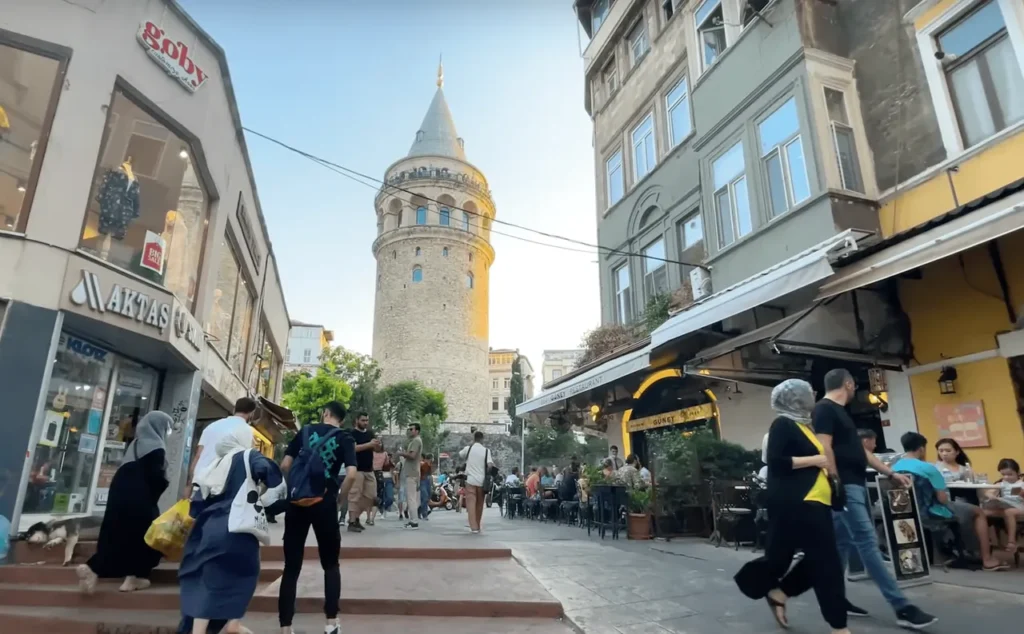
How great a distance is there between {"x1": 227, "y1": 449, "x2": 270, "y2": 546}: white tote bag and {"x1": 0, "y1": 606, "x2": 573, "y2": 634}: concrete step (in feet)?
2.97

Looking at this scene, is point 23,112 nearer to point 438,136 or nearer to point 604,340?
point 604,340

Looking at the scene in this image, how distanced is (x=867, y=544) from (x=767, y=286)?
12.8ft

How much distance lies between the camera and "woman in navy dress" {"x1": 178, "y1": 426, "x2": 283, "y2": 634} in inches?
137

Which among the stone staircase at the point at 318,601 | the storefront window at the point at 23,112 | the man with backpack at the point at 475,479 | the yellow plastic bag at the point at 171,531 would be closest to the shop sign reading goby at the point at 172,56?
the storefront window at the point at 23,112

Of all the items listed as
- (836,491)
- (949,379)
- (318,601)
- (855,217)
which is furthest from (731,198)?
(318,601)

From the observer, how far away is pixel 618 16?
15.0 meters

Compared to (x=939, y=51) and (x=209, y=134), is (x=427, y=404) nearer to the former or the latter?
(x=209, y=134)

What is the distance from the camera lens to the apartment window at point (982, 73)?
253 inches

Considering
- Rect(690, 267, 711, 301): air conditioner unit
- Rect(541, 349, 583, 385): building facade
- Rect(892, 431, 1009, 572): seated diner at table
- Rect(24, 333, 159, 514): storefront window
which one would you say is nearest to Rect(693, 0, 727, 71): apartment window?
Rect(690, 267, 711, 301): air conditioner unit

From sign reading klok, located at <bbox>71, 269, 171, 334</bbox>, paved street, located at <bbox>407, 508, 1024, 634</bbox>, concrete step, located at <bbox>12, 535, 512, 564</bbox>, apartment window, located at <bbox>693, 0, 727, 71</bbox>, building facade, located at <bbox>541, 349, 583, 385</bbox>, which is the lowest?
paved street, located at <bbox>407, 508, 1024, 634</bbox>

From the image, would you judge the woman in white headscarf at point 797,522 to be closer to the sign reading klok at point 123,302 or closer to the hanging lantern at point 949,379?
the hanging lantern at point 949,379

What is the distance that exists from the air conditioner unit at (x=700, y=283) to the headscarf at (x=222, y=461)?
7935 mm

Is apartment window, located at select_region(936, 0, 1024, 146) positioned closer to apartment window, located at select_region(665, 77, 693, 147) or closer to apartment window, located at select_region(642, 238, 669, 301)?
apartment window, located at select_region(665, 77, 693, 147)

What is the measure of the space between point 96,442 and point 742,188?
9879mm
